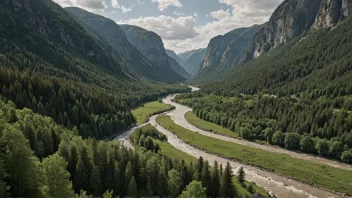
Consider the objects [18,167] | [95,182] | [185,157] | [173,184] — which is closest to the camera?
[18,167]

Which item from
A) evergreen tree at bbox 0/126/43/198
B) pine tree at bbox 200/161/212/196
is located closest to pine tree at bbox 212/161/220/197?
pine tree at bbox 200/161/212/196

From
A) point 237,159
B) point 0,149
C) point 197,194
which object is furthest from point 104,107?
point 0,149

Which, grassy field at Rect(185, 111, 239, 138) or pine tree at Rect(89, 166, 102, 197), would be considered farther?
grassy field at Rect(185, 111, 239, 138)

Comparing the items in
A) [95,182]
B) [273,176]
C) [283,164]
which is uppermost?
[95,182]

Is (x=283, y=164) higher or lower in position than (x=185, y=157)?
higher

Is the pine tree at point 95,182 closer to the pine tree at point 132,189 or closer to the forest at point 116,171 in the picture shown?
the forest at point 116,171

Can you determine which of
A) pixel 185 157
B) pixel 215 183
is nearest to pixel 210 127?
pixel 185 157

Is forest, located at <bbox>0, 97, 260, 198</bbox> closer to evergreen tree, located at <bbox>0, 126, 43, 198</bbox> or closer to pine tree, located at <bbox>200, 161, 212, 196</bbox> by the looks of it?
pine tree, located at <bbox>200, 161, 212, 196</bbox>

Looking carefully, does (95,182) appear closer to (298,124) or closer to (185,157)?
(185,157)

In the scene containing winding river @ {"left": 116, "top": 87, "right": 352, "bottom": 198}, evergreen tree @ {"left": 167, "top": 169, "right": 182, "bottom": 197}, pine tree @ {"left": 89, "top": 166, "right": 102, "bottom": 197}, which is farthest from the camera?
winding river @ {"left": 116, "top": 87, "right": 352, "bottom": 198}

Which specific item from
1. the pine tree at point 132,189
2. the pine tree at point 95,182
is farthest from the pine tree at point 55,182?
the pine tree at point 132,189

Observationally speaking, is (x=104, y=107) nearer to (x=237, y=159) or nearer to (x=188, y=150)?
(x=188, y=150)
